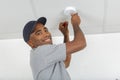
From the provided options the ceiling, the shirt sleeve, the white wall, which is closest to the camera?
the shirt sleeve

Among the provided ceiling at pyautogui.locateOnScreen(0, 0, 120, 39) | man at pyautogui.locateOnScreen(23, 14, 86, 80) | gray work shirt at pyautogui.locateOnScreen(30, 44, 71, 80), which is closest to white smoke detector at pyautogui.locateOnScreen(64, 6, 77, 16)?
ceiling at pyautogui.locateOnScreen(0, 0, 120, 39)

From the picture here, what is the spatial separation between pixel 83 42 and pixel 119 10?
50cm

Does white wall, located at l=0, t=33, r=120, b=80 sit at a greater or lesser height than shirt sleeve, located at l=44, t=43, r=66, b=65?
lesser

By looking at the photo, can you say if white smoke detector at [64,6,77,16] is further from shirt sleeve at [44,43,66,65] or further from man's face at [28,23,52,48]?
shirt sleeve at [44,43,66,65]

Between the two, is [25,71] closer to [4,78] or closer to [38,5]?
[4,78]

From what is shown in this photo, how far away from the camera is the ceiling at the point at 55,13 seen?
6.45 ft

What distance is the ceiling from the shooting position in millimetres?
1965

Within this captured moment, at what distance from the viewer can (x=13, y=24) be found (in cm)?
221

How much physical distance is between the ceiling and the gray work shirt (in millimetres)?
380

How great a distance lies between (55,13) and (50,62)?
0.49 meters

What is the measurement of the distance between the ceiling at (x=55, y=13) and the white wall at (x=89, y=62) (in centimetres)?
11

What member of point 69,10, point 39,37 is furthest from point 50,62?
point 69,10

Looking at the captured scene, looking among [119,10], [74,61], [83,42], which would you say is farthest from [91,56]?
[83,42]

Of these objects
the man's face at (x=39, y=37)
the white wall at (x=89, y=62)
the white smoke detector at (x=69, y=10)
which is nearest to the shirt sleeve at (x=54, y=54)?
the man's face at (x=39, y=37)
